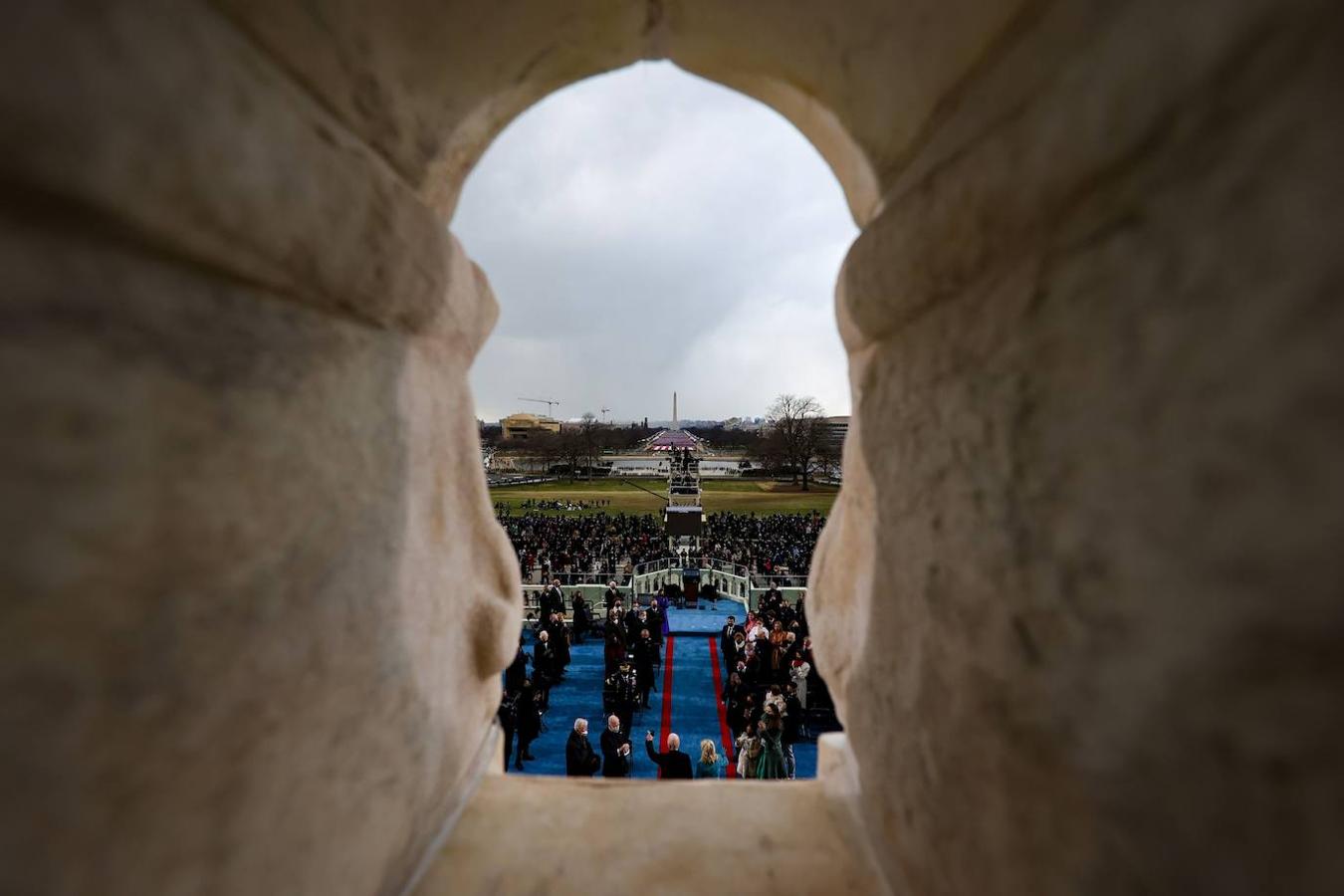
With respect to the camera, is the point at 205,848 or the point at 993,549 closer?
the point at 205,848

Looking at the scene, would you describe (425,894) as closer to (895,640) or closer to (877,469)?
(895,640)

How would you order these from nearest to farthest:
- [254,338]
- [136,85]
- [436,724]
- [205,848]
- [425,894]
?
[136,85] < [205,848] < [254,338] < [425,894] < [436,724]

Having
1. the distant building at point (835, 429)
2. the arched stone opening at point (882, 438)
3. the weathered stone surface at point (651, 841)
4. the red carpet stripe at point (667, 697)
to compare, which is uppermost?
the distant building at point (835, 429)

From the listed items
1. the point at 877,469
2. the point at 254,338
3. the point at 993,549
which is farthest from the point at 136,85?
the point at 877,469

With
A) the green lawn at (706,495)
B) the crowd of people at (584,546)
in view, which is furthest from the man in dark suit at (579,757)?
the green lawn at (706,495)

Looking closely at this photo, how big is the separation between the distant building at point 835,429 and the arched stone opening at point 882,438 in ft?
Result: 100

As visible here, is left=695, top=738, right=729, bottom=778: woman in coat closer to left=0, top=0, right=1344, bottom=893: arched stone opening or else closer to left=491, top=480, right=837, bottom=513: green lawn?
left=0, top=0, right=1344, bottom=893: arched stone opening

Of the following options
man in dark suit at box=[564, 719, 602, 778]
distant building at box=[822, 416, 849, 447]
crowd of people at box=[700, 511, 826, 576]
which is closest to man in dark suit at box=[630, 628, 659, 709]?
man in dark suit at box=[564, 719, 602, 778]

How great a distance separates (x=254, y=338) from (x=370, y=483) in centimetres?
34

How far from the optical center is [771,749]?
457 centimetres

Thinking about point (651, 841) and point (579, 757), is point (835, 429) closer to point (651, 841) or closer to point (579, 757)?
point (579, 757)

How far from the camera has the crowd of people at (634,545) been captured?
45.6 feet

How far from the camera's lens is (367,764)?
103 cm

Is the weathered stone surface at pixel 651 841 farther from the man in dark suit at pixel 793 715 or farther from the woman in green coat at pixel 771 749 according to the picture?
the man in dark suit at pixel 793 715
